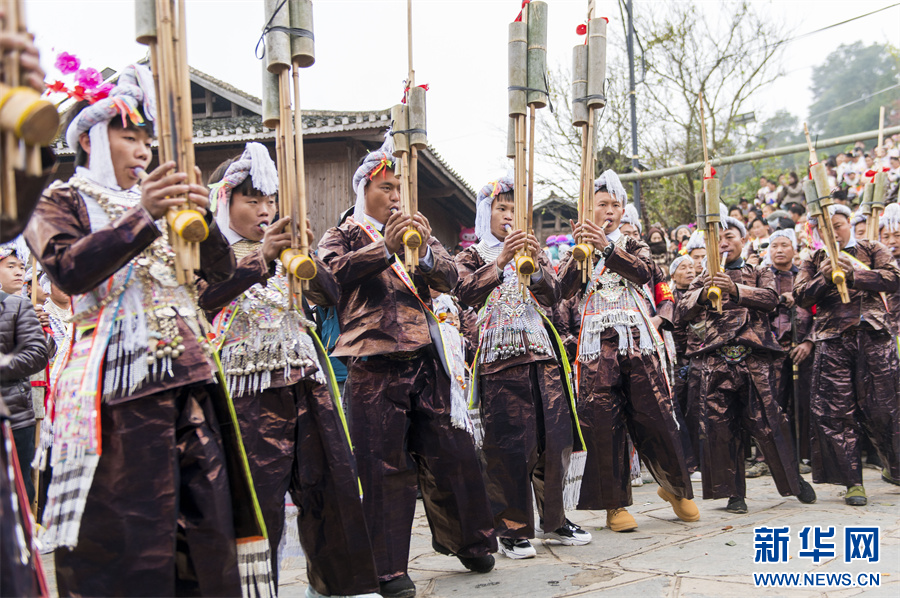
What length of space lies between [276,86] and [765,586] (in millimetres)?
3088

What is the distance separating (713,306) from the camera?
230 inches

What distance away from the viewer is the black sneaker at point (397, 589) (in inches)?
150

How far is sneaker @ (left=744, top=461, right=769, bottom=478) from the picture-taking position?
784 centimetres

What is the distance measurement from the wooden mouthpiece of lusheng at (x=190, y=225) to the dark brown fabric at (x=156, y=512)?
0.52 meters

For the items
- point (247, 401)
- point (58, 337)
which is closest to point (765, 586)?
point (247, 401)

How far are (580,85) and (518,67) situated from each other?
58 centimetres

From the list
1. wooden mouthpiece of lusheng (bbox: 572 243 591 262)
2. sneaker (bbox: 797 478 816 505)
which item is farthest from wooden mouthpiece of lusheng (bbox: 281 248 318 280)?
sneaker (bbox: 797 478 816 505)

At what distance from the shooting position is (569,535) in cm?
488

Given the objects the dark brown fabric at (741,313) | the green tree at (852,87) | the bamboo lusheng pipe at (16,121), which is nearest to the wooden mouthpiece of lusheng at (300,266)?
the bamboo lusheng pipe at (16,121)

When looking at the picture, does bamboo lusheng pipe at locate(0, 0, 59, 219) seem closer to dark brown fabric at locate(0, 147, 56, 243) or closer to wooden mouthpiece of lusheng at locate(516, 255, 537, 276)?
dark brown fabric at locate(0, 147, 56, 243)

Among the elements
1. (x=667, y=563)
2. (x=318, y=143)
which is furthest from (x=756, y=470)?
(x=318, y=143)

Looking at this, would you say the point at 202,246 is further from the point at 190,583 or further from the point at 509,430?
the point at 509,430

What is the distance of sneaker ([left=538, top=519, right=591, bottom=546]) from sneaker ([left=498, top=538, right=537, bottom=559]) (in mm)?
235

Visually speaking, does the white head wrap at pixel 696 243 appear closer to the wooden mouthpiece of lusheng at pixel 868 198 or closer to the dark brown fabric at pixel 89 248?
the wooden mouthpiece of lusheng at pixel 868 198
